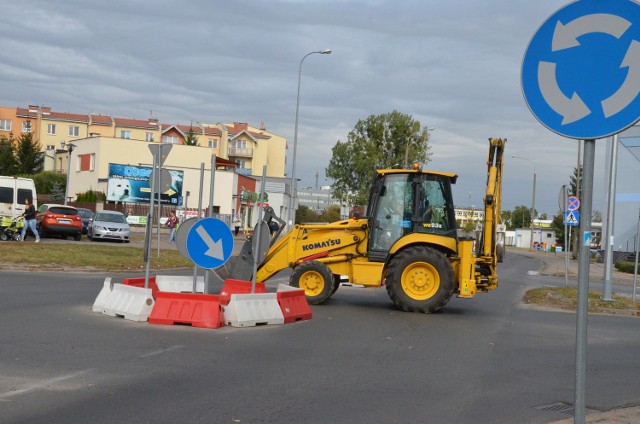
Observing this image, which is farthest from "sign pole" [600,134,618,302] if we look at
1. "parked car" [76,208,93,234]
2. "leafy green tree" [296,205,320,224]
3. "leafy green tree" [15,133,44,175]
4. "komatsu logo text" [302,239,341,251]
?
"leafy green tree" [15,133,44,175]

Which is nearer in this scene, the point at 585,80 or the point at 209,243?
the point at 585,80

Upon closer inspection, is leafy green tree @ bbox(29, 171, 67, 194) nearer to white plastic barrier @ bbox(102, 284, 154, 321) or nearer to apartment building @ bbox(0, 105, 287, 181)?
apartment building @ bbox(0, 105, 287, 181)

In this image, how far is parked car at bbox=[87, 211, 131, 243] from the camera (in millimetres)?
41438

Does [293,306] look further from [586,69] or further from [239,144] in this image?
[239,144]

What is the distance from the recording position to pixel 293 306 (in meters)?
13.7

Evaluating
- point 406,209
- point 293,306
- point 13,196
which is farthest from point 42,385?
point 13,196

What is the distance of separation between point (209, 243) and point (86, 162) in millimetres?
70928

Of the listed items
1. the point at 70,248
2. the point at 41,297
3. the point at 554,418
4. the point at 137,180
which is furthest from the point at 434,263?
the point at 137,180

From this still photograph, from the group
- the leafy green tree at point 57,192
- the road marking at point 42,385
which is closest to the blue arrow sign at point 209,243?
the road marking at point 42,385

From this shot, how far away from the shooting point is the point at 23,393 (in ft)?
24.3

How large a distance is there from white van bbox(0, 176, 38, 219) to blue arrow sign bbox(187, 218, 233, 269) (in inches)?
991

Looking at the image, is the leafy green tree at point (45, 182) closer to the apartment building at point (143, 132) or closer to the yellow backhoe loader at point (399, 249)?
the apartment building at point (143, 132)

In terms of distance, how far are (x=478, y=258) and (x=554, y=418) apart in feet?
29.7

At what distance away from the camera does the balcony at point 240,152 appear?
12131 centimetres
